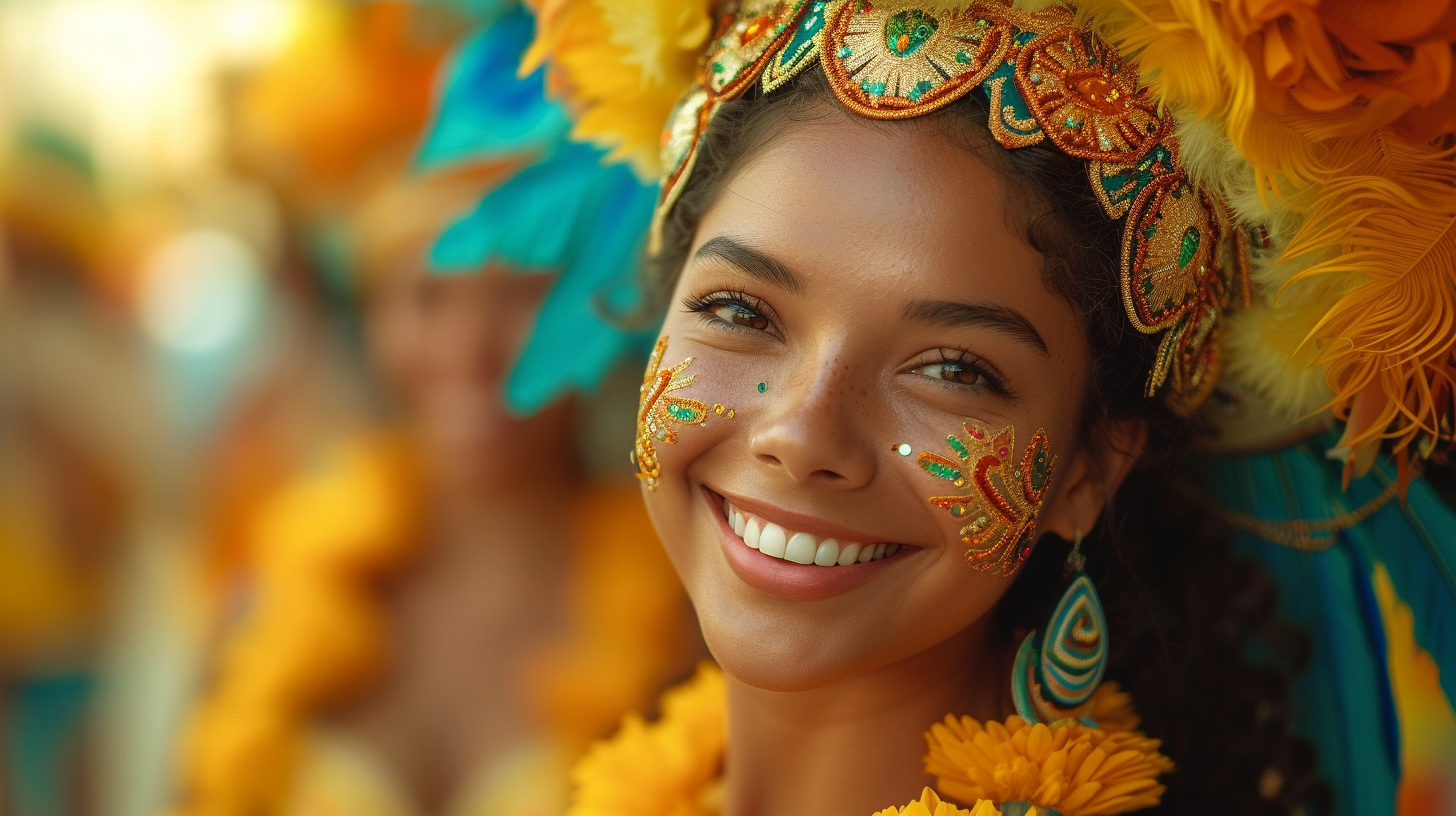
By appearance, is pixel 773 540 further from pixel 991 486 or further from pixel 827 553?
pixel 991 486

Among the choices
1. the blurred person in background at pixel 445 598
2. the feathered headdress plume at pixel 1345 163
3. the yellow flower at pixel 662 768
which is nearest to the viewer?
the feathered headdress plume at pixel 1345 163

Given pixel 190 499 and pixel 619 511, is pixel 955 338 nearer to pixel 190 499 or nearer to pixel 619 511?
pixel 619 511

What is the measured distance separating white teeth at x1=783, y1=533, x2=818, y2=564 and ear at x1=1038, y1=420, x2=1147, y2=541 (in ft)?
0.99

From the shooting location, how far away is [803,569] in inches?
60.6

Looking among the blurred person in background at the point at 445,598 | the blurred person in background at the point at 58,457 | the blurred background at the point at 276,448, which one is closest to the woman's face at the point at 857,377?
the blurred background at the point at 276,448

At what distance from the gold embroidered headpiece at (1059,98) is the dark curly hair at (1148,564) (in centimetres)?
2

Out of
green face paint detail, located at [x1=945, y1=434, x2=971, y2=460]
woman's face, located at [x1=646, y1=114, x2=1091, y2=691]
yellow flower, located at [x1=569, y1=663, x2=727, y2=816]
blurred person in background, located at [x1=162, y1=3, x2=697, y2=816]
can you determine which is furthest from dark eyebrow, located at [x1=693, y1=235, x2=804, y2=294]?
blurred person in background, located at [x1=162, y1=3, x2=697, y2=816]

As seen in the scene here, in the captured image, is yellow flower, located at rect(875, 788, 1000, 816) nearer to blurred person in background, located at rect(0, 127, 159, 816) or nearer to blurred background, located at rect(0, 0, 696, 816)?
blurred background, located at rect(0, 0, 696, 816)

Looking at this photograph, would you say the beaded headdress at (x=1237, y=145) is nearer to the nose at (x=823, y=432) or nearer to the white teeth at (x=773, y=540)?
the nose at (x=823, y=432)

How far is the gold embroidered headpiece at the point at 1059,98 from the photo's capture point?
1.52 metres

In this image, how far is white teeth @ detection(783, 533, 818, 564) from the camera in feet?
5.03

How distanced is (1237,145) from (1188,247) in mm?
173

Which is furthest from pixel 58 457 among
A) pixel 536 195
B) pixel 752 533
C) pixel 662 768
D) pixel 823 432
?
pixel 823 432

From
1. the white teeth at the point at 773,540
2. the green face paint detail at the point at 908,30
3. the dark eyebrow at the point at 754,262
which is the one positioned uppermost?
the green face paint detail at the point at 908,30
